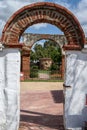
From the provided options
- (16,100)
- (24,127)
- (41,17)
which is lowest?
(24,127)

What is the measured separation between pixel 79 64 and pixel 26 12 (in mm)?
2285

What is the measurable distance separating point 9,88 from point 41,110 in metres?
3.76

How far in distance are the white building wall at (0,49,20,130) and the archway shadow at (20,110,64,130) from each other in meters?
1.29

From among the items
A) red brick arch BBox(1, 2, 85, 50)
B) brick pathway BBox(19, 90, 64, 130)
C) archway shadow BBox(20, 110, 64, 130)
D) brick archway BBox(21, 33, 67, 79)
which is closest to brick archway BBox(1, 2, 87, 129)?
red brick arch BBox(1, 2, 85, 50)

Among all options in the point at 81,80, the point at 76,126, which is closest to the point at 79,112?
the point at 76,126

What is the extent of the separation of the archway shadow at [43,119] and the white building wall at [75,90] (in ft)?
2.14

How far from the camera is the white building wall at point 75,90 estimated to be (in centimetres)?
887

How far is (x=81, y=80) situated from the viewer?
352 inches

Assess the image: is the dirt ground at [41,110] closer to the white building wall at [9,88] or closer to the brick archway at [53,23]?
the white building wall at [9,88]

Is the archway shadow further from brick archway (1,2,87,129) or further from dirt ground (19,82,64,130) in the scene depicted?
brick archway (1,2,87,129)

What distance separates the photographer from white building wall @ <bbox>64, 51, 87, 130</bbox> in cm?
887

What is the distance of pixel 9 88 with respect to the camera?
8.90 metres

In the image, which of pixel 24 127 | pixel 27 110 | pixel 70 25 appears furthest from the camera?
pixel 27 110

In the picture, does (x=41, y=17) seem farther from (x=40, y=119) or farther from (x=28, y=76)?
(x=28, y=76)
